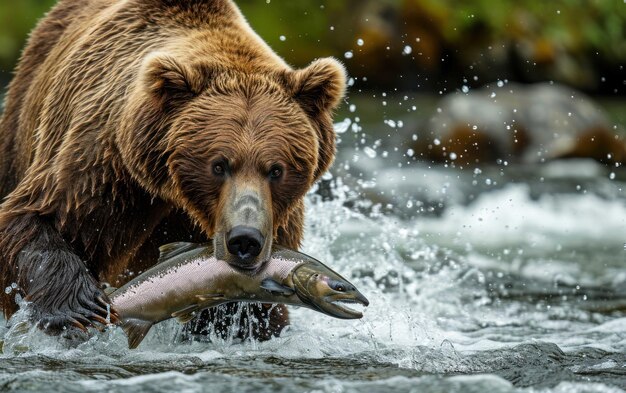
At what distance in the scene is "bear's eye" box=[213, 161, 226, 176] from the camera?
17.4 feet

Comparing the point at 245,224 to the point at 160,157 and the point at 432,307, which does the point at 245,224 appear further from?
the point at 432,307

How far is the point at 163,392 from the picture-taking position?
4.53 metres

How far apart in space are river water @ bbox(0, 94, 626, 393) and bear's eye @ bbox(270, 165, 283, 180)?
94cm

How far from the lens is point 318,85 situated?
18.6 ft

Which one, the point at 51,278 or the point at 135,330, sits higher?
the point at 51,278

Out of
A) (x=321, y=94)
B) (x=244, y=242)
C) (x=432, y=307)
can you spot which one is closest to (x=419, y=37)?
(x=432, y=307)

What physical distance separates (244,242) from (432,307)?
372 cm

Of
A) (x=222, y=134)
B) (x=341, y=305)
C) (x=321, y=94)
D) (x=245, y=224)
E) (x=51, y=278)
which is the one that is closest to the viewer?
(x=245, y=224)

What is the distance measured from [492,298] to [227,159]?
4.06 metres

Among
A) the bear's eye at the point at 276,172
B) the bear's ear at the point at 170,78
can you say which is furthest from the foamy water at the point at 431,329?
the bear's ear at the point at 170,78

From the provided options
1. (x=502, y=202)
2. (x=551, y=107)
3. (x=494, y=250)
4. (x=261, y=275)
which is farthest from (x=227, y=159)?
(x=551, y=107)

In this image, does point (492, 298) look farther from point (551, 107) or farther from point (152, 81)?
point (551, 107)

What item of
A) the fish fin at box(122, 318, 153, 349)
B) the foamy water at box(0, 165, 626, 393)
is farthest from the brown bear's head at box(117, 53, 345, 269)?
the foamy water at box(0, 165, 626, 393)

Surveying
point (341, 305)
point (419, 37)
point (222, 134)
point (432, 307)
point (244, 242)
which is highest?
point (419, 37)
